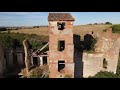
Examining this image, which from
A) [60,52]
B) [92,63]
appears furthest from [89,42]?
[60,52]

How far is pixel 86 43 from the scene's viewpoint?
60.0ft

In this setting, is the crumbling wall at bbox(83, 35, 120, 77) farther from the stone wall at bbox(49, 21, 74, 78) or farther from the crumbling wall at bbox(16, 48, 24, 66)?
the crumbling wall at bbox(16, 48, 24, 66)

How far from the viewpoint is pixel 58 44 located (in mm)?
14711

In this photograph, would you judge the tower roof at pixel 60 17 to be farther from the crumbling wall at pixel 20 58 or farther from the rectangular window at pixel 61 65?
the crumbling wall at pixel 20 58

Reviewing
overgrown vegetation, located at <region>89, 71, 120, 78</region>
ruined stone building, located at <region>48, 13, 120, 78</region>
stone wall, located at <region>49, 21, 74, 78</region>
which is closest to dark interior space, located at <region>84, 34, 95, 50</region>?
ruined stone building, located at <region>48, 13, 120, 78</region>

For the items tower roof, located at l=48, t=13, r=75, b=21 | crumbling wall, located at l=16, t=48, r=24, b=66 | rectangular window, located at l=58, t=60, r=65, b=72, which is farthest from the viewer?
crumbling wall, located at l=16, t=48, r=24, b=66

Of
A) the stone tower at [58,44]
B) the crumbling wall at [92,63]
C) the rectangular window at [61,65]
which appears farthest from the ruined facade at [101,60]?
the rectangular window at [61,65]

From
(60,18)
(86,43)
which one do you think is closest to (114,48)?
(86,43)

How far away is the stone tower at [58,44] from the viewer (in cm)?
1434

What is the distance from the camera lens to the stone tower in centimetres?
1434
